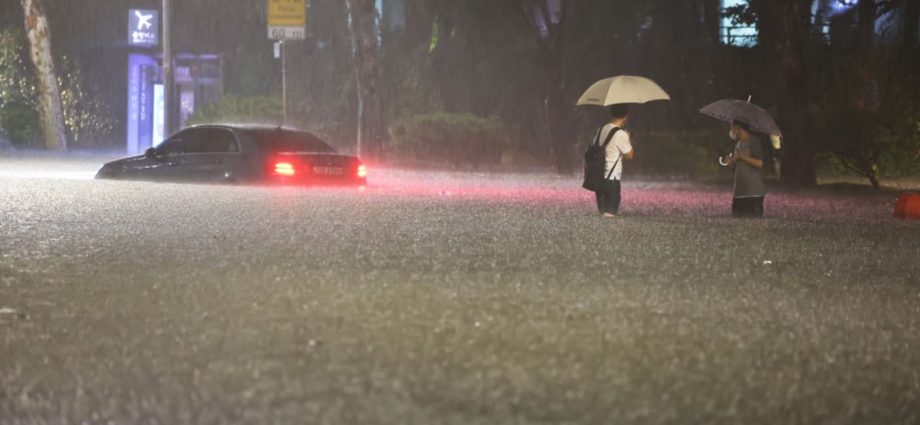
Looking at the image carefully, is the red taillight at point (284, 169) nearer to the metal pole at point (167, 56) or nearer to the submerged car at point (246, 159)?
the submerged car at point (246, 159)

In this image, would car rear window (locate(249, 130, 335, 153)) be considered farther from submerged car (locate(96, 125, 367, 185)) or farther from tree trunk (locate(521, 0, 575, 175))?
tree trunk (locate(521, 0, 575, 175))

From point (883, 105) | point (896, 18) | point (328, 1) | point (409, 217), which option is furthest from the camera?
point (328, 1)

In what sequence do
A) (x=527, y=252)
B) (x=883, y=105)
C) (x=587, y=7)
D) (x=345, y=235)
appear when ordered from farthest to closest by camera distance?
(x=587, y=7)
(x=883, y=105)
(x=345, y=235)
(x=527, y=252)

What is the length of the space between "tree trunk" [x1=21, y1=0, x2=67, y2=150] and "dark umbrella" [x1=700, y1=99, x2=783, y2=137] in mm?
36778

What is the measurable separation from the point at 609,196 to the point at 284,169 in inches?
294

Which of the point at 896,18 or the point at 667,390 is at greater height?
the point at 896,18

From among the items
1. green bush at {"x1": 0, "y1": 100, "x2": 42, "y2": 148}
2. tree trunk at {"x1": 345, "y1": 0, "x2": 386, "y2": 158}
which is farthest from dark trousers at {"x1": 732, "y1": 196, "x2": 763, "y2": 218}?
green bush at {"x1": 0, "y1": 100, "x2": 42, "y2": 148}

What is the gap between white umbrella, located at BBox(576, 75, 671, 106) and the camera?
18891 mm

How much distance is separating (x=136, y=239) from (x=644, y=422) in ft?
30.5

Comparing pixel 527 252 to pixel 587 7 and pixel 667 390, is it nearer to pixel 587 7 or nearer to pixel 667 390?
pixel 667 390

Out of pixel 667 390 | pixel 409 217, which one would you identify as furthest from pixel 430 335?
pixel 409 217

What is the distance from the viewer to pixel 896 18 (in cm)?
4353

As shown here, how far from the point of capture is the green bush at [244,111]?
45062 millimetres

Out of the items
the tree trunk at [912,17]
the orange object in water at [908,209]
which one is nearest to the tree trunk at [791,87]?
the tree trunk at [912,17]
